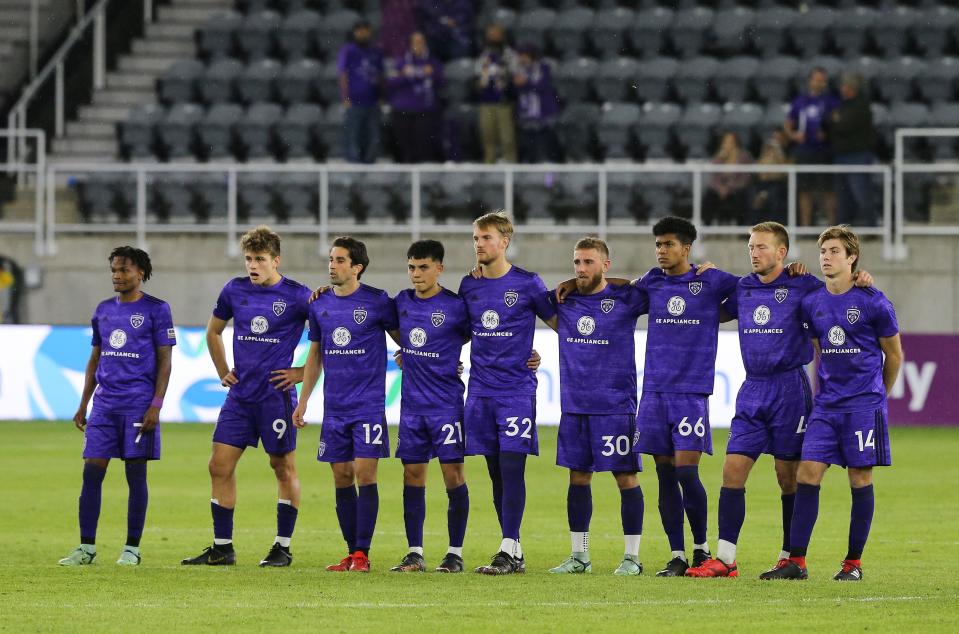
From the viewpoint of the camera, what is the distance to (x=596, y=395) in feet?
33.9

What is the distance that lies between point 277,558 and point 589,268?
2528 millimetres

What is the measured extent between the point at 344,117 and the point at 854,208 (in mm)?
6961

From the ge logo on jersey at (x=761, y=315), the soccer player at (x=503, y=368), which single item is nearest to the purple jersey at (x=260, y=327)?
the soccer player at (x=503, y=368)

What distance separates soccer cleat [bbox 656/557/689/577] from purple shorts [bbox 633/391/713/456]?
0.61 meters

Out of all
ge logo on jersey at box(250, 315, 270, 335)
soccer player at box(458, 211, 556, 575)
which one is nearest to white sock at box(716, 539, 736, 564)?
soccer player at box(458, 211, 556, 575)

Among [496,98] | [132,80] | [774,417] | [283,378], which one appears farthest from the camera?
[132,80]

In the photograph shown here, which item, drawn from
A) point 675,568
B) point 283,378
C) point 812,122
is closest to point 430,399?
point 283,378

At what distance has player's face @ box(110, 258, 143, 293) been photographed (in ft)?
35.4

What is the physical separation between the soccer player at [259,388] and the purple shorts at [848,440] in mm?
3105

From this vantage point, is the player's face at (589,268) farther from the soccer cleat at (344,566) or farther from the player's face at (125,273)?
the player's face at (125,273)

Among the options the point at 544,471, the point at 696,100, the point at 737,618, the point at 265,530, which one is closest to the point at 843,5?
the point at 696,100

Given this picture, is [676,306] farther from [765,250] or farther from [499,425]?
[499,425]

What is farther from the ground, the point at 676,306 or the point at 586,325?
the point at 676,306

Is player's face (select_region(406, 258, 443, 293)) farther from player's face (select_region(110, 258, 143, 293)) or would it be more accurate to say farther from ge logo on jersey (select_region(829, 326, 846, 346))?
ge logo on jersey (select_region(829, 326, 846, 346))
